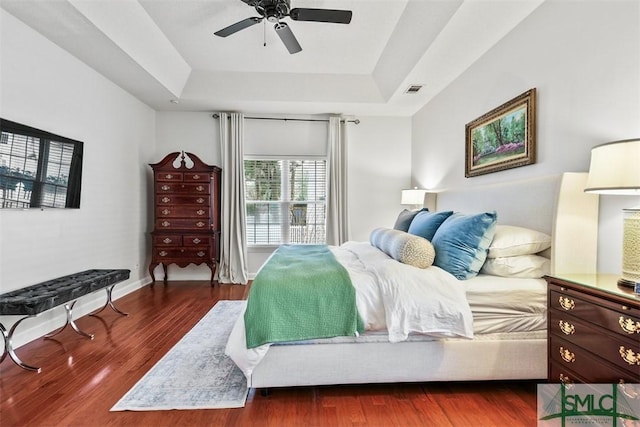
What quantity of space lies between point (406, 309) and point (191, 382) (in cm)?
145

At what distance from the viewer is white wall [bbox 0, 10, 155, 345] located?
2.56 metres

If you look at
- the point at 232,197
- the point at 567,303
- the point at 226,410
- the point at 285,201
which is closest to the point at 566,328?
the point at 567,303

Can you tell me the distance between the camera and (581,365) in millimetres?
1449

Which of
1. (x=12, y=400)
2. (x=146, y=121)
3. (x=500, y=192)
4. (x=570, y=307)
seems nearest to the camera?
(x=570, y=307)

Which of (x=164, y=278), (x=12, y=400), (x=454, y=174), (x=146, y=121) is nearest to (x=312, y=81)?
(x=454, y=174)

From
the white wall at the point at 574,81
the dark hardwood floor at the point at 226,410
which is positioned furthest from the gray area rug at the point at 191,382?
the white wall at the point at 574,81

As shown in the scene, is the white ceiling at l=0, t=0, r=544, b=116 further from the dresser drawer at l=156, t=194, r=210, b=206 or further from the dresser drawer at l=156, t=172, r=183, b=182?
the dresser drawer at l=156, t=194, r=210, b=206

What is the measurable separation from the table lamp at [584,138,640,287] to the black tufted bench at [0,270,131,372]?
349cm

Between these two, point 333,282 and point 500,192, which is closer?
point 333,282

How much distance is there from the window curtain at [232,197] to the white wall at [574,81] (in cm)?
330

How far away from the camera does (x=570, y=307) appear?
59.6 inches

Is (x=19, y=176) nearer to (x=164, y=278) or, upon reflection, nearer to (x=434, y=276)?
(x=164, y=278)

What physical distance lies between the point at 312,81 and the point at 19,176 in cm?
328

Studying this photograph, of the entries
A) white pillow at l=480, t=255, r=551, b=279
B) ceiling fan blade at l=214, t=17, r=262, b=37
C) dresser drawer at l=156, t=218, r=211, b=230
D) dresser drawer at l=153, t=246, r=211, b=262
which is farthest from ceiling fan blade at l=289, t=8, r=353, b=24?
dresser drawer at l=153, t=246, r=211, b=262
